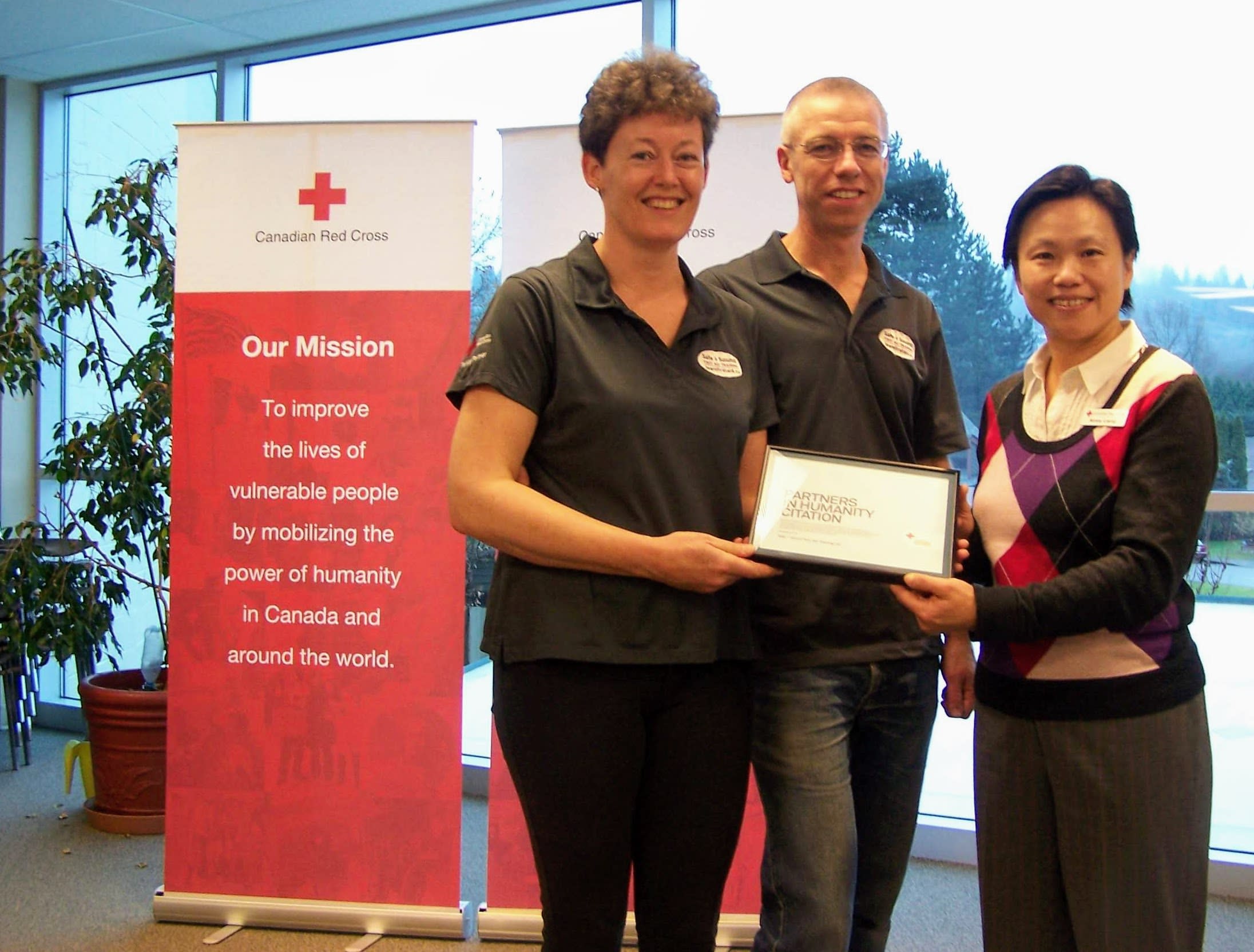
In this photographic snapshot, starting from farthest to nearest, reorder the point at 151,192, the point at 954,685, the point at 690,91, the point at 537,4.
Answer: the point at 537,4, the point at 151,192, the point at 954,685, the point at 690,91

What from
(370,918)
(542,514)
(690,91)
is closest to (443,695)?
(370,918)

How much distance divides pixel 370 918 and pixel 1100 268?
2.36m

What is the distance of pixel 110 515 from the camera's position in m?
3.90

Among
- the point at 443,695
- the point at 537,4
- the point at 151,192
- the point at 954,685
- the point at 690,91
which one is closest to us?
the point at 690,91

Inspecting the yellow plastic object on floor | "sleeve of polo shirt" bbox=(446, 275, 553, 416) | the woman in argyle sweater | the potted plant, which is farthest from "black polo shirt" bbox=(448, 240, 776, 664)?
the yellow plastic object on floor

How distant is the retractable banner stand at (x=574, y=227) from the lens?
2.91 m

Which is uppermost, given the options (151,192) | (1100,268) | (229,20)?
(229,20)

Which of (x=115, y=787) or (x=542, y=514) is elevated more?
(x=542, y=514)

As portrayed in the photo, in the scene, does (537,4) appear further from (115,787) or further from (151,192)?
(115,787)

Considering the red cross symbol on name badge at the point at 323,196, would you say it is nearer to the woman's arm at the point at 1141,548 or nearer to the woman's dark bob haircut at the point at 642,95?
the woman's dark bob haircut at the point at 642,95

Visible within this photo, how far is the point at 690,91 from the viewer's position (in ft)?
5.29

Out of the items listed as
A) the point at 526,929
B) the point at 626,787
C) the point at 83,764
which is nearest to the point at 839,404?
the point at 626,787

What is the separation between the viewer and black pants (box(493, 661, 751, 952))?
5.00 ft

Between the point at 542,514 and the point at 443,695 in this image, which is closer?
the point at 542,514
